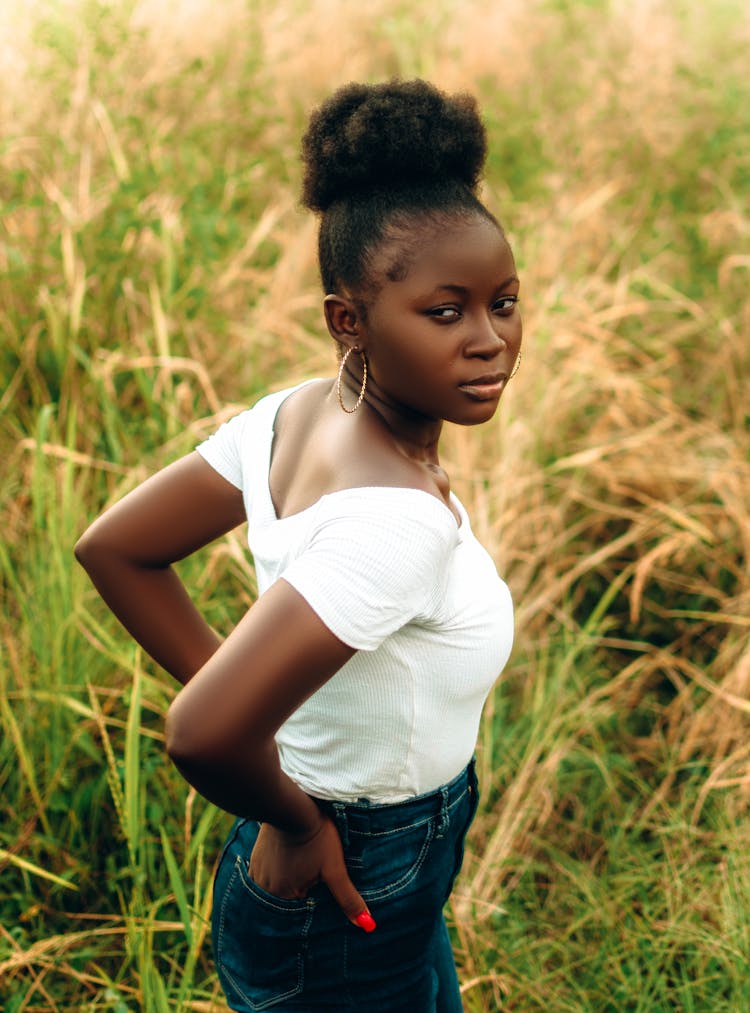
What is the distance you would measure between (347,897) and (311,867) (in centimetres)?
6

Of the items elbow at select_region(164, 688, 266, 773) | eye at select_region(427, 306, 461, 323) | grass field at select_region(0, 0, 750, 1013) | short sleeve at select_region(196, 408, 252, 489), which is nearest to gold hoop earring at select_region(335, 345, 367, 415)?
eye at select_region(427, 306, 461, 323)

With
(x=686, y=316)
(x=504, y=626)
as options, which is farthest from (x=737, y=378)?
(x=504, y=626)

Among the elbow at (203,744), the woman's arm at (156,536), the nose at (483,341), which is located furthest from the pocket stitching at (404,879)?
the nose at (483,341)

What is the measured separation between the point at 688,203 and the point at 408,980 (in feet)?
12.8

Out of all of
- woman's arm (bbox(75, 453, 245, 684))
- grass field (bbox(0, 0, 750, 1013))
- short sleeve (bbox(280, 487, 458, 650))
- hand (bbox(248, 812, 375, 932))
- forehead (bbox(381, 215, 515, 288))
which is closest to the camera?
short sleeve (bbox(280, 487, 458, 650))

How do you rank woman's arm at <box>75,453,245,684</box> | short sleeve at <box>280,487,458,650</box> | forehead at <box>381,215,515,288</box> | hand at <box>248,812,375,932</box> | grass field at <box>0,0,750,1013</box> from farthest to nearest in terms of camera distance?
grass field at <box>0,0,750,1013</box>
woman's arm at <box>75,453,245,684</box>
hand at <box>248,812,375,932</box>
forehead at <box>381,215,515,288</box>
short sleeve at <box>280,487,458,650</box>

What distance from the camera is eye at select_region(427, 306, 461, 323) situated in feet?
3.67

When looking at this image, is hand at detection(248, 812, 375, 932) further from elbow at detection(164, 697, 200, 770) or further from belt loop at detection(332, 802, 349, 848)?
elbow at detection(164, 697, 200, 770)

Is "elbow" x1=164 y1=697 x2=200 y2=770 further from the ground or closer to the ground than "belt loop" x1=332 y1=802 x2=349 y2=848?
further from the ground

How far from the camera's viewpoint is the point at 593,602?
10.4 ft

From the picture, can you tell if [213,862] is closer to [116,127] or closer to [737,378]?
[737,378]

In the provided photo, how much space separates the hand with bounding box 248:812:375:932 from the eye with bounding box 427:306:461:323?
59 cm

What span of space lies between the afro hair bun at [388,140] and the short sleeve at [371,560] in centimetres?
36

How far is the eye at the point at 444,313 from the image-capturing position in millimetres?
1117
